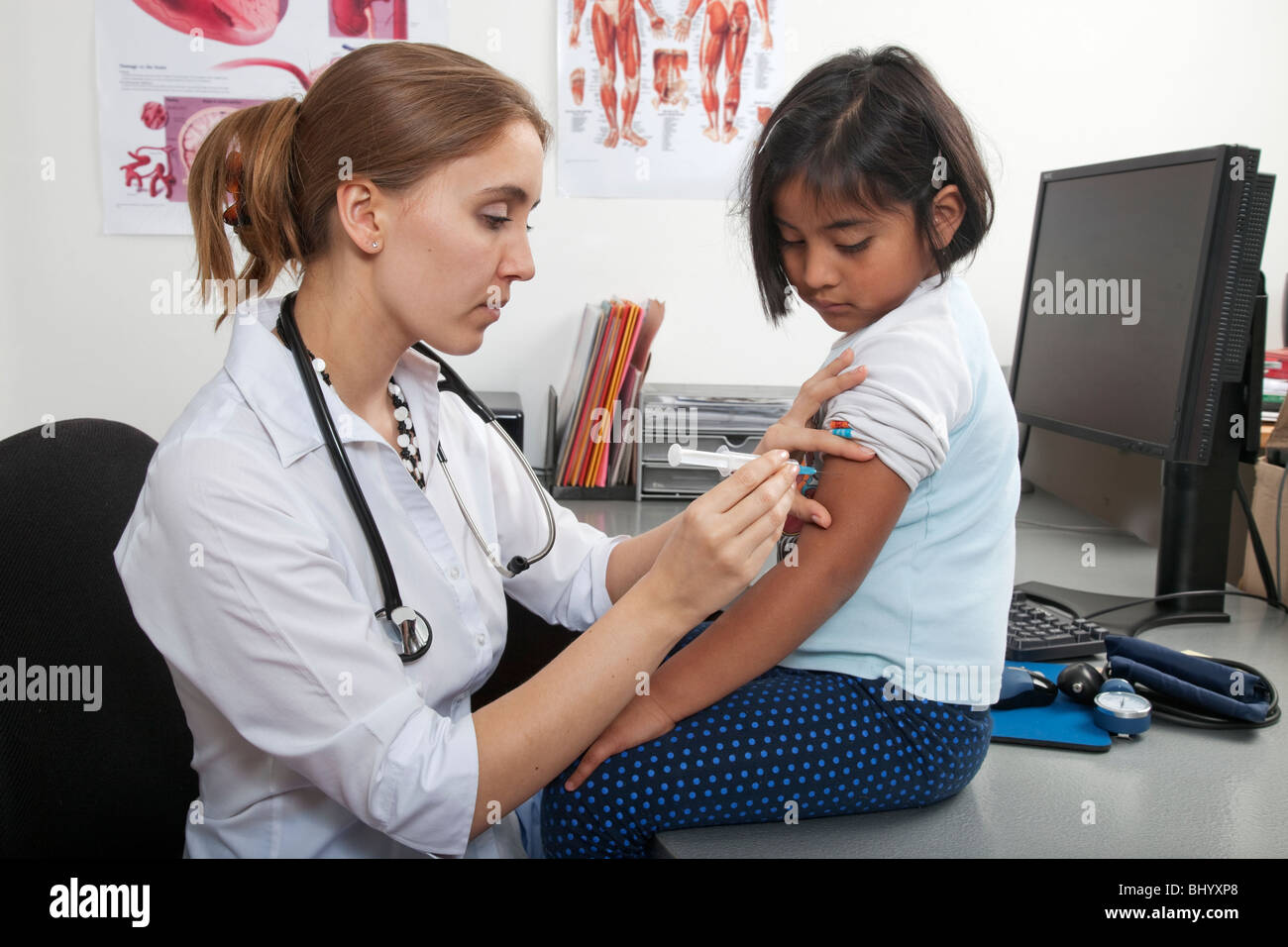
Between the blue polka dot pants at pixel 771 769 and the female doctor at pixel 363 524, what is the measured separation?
0.06 metres

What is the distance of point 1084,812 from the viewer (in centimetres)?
97

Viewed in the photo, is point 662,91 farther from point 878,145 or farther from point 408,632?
point 408,632

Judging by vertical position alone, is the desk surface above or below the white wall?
below

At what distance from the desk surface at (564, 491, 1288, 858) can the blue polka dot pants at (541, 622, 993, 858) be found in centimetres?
2

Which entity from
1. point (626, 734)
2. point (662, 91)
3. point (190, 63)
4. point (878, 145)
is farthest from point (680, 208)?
point (626, 734)

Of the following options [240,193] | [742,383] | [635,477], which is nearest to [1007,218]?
[742,383]

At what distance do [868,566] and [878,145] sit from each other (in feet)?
1.37

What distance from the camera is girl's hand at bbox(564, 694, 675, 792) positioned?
100 centimetres

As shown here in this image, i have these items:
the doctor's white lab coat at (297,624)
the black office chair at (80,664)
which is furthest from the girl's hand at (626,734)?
the black office chair at (80,664)

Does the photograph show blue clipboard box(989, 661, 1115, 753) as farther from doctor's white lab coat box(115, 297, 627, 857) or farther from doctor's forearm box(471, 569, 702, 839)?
doctor's white lab coat box(115, 297, 627, 857)

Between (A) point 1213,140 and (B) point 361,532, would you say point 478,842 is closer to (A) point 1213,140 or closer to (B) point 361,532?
(B) point 361,532

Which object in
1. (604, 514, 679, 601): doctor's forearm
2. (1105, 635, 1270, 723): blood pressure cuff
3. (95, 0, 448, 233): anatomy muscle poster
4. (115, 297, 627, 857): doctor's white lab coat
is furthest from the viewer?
(95, 0, 448, 233): anatomy muscle poster

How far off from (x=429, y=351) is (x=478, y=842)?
1.84 ft

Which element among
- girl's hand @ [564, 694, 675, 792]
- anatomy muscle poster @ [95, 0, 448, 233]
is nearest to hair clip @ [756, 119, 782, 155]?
girl's hand @ [564, 694, 675, 792]
